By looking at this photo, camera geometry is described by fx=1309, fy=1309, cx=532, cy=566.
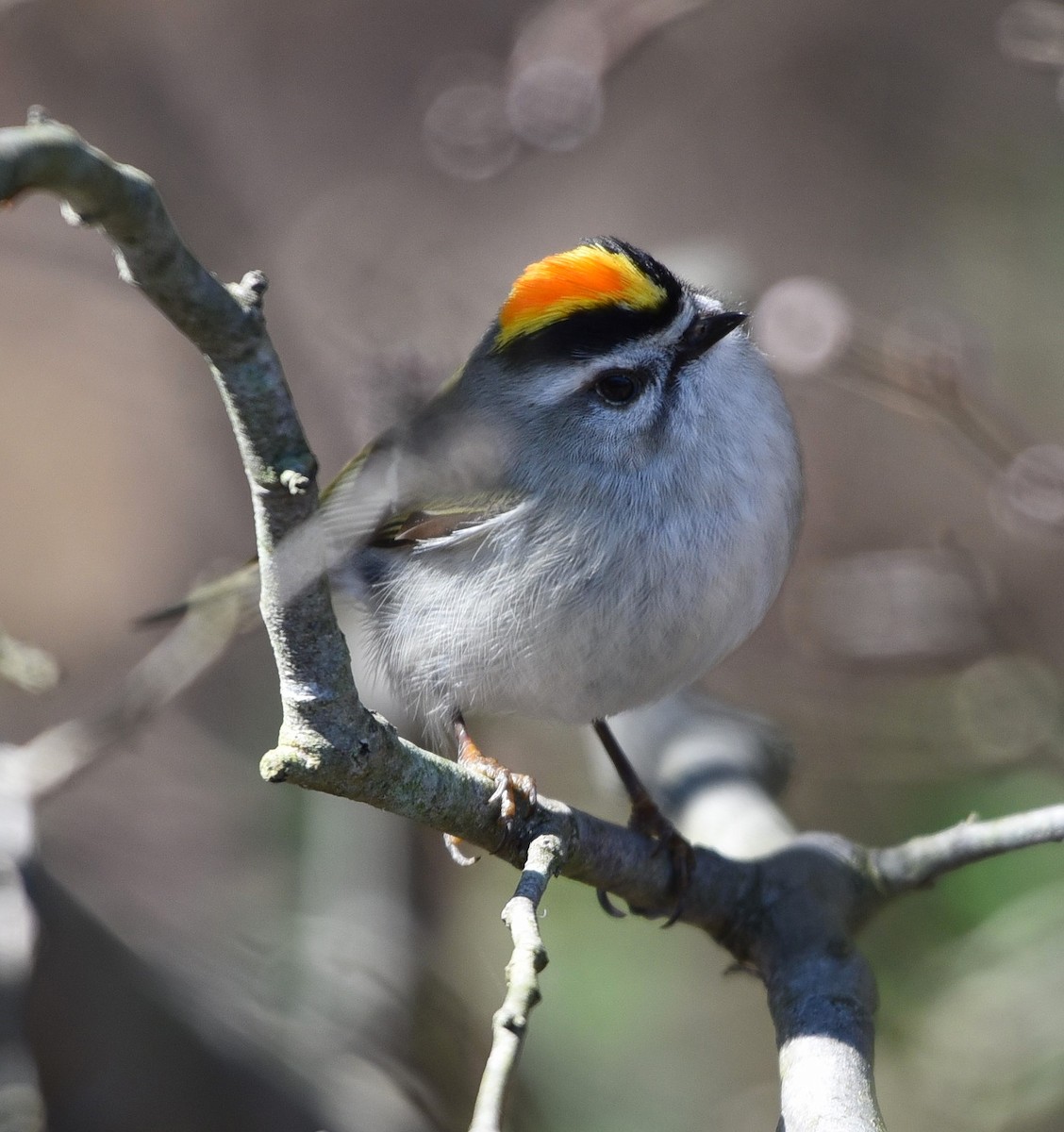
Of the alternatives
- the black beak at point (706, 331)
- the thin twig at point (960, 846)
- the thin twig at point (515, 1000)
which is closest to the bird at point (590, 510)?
the black beak at point (706, 331)

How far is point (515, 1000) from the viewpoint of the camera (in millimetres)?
1345

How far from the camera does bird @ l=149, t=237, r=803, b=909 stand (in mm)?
2320

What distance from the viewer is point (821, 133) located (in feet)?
18.6

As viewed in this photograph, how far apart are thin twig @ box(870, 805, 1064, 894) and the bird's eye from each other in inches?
37.6

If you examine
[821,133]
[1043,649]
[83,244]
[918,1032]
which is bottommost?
[918,1032]

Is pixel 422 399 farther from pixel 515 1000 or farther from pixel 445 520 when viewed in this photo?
pixel 515 1000

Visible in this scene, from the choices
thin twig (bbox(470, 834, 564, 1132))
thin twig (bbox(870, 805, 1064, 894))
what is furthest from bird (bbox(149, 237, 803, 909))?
thin twig (bbox(470, 834, 564, 1132))

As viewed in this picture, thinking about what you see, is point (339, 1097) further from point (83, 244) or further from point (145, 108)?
point (145, 108)

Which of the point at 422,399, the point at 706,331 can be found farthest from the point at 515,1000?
the point at 422,399

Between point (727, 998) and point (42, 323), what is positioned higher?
point (42, 323)

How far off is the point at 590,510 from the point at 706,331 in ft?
1.32

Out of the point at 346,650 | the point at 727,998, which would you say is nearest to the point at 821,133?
the point at 727,998

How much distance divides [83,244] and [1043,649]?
11.7 ft

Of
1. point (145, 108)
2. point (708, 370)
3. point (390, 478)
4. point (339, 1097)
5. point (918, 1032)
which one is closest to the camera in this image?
point (708, 370)
